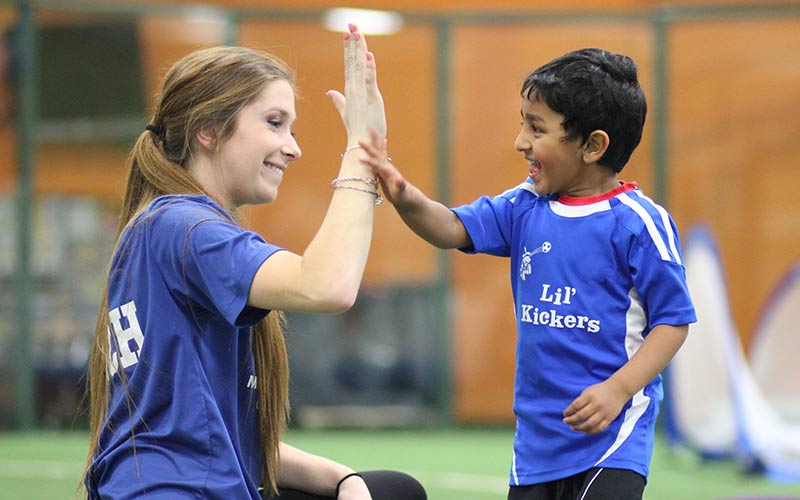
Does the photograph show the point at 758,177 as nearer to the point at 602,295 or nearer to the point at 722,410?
the point at 722,410

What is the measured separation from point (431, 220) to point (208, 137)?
55 centimetres

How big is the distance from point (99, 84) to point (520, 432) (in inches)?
234

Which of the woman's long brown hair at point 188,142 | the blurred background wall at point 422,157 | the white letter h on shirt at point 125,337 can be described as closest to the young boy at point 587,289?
the woman's long brown hair at point 188,142

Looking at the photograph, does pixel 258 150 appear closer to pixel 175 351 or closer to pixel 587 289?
pixel 175 351

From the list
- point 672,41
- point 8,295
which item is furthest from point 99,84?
point 672,41

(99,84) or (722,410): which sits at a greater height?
(99,84)

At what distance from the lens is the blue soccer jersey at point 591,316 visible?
259 centimetres

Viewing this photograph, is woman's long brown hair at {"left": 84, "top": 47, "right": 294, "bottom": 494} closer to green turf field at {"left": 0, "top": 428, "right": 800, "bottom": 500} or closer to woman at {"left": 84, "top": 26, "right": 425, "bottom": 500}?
woman at {"left": 84, "top": 26, "right": 425, "bottom": 500}

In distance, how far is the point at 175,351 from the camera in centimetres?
221

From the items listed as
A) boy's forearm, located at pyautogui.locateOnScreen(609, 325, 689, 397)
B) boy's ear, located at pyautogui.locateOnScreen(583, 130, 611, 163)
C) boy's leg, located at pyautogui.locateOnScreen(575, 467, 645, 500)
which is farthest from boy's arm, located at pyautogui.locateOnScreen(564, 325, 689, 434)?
boy's ear, located at pyautogui.locateOnScreen(583, 130, 611, 163)

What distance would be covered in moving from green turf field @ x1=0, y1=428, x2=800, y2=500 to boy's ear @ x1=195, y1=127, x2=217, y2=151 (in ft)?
10.1

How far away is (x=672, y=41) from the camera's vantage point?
7.76 m

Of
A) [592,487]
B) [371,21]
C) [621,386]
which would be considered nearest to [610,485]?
[592,487]

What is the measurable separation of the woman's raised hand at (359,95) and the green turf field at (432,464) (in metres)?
3.14
